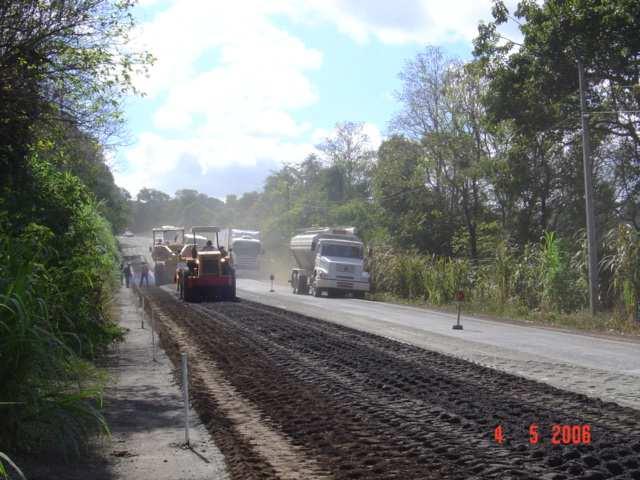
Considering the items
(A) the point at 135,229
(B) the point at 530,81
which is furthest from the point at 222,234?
(A) the point at 135,229

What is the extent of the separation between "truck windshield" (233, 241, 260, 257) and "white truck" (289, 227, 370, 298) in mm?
26536

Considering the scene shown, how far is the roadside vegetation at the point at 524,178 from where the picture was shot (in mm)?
27203

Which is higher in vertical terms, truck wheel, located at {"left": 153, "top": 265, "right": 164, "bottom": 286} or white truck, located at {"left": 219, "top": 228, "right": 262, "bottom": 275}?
white truck, located at {"left": 219, "top": 228, "right": 262, "bottom": 275}

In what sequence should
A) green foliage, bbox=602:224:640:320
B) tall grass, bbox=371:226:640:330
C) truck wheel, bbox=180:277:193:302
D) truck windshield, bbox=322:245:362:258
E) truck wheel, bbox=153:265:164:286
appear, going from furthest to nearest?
truck wheel, bbox=153:265:164:286 → truck windshield, bbox=322:245:362:258 → truck wheel, bbox=180:277:193:302 → tall grass, bbox=371:226:640:330 → green foliage, bbox=602:224:640:320

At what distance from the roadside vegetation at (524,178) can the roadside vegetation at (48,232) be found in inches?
595

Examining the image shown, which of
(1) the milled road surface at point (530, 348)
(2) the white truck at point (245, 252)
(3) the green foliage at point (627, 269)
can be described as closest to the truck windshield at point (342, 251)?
(1) the milled road surface at point (530, 348)

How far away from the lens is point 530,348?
57.5 ft

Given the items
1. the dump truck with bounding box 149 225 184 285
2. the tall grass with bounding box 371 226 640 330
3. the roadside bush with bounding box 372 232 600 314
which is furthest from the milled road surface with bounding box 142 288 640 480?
the dump truck with bounding box 149 225 184 285

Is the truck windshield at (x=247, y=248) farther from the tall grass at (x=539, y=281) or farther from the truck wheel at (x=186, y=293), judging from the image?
the truck wheel at (x=186, y=293)

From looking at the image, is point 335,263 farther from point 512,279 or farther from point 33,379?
point 33,379

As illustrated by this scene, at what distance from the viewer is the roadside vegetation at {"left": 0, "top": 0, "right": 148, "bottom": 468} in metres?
7.18

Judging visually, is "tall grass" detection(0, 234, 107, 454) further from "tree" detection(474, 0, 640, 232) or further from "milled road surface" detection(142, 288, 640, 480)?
"tree" detection(474, 0, 640, 232)

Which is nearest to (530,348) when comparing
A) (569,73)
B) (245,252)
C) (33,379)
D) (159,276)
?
(33,379)

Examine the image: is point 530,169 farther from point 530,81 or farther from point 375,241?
point 375,241
